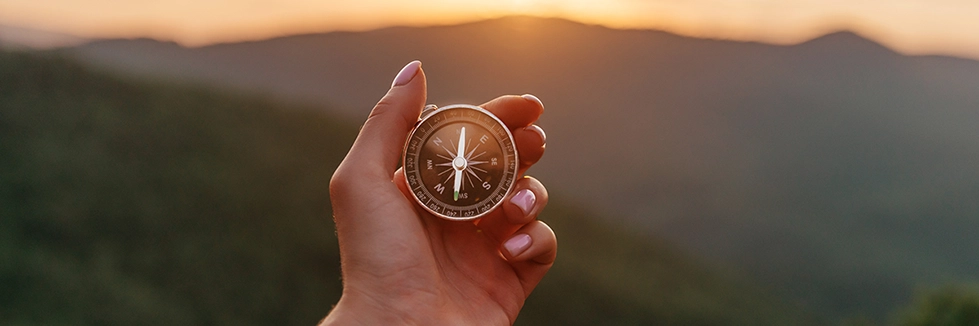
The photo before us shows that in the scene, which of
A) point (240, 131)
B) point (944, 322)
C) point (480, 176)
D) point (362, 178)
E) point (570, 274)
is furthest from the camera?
point (240, 131)

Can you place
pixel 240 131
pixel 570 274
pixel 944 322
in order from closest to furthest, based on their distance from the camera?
pixel 944 322
pixel 570 274
pixel 240 131

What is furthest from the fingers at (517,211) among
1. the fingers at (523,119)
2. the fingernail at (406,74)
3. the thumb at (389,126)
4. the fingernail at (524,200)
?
the fingernail at (406,74)

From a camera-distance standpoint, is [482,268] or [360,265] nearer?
[360,265]

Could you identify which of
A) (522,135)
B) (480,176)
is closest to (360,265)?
(480,176)

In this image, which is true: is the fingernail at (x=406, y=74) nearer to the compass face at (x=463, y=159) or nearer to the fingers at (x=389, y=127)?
the fingers at (x=389, y=127)

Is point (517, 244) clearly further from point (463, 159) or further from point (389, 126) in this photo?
point (389, 126)

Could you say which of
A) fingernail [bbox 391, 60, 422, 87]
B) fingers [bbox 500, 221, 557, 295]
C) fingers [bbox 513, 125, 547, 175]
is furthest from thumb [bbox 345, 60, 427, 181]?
fingers [bbox 500, 221, 557, 295]

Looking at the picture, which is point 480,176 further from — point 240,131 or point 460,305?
point 240,131

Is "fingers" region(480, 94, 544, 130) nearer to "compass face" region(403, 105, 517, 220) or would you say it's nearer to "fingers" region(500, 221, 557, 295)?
"compass face" region(403, 105, 517, 220)
